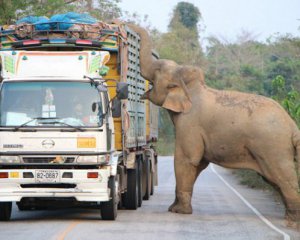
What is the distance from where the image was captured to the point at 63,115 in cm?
1605

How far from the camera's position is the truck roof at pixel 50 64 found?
53.9 ft

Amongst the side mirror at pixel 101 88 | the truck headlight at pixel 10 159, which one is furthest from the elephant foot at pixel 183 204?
the truck headlight at pixel 10 159

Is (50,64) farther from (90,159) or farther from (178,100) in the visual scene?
(178,100)

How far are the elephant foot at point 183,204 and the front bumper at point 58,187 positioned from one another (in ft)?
10.4

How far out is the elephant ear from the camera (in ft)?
62.2

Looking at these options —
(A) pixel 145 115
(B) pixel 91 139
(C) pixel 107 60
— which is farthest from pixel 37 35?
(A) pixel 145 115

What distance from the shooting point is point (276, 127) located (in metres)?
18.1

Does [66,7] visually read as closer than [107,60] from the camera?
No

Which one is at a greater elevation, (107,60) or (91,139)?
(107,60)

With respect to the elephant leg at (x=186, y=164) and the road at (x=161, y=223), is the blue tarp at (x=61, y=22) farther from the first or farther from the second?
the road at (x=161, y=223)

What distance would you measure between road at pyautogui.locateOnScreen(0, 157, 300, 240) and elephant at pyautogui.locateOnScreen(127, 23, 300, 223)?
2.62 feet

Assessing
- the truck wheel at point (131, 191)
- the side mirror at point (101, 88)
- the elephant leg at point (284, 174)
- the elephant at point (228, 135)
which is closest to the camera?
the side mirror at point (101, 88)

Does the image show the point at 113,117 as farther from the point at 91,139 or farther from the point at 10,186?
the point at 10,186

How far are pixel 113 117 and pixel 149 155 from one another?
569 centimetres
